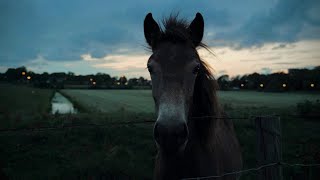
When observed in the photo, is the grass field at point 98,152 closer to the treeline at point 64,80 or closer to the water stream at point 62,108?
the water stream at point 62,108

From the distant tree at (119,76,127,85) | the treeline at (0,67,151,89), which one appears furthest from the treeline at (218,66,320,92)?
the treeline at (0,67,151,89)

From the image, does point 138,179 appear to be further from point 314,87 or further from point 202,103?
point 314,87

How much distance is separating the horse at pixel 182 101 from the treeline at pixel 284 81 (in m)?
35.7

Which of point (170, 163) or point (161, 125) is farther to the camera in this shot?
point (170, 163)

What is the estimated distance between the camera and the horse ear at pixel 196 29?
3.71 meters

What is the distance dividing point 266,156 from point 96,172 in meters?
6.50

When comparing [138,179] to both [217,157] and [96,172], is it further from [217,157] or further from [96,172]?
[217,157]

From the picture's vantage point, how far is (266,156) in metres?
3.18

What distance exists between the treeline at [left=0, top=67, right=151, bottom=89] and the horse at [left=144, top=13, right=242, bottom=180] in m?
114

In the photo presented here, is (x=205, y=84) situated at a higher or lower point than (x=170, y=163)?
higher

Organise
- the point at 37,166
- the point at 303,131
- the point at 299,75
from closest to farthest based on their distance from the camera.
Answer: the point at 37,166
the point at 303,131
the point at 299,75

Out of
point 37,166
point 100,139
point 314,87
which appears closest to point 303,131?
point 100,139

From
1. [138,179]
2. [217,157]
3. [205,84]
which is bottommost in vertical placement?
[138,179]

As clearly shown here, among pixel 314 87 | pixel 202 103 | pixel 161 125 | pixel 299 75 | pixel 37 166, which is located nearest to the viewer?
pixel 161 125
